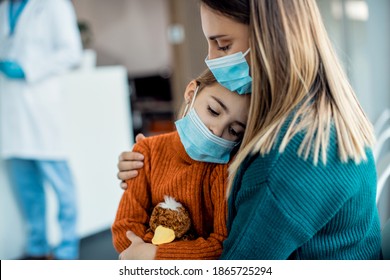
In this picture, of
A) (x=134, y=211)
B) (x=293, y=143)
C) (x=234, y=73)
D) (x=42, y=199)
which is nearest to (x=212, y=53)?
(x=234, y=73)

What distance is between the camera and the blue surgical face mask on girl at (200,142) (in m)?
0.79

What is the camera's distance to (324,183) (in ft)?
2.16

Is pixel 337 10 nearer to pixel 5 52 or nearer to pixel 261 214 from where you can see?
pixel 261 214

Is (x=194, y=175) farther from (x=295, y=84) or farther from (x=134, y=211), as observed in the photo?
(x=295, y=84)

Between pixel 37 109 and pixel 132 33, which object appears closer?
pixel 37 109

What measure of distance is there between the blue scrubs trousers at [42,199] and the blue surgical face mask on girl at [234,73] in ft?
4.43

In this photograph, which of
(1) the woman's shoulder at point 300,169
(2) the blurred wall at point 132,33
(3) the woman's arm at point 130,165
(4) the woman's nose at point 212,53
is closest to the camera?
(1) the woman's shoulder at point 300,169

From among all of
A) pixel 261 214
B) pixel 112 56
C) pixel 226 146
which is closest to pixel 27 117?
pixel 226 146

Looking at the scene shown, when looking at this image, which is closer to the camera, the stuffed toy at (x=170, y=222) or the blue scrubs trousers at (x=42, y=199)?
the stuffed toy at (x=170, y=222)

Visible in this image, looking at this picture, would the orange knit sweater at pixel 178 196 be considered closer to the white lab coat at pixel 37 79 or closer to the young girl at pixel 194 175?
the young girl at pixel 194 175

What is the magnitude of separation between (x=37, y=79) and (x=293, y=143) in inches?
53.8

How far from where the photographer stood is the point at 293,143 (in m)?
0.66

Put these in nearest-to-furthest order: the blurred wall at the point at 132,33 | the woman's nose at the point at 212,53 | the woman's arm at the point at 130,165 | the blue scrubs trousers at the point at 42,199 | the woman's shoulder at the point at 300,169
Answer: the woman's shoulder at the point at 300,169 → the woman's nose at the point at 212,53 → the woman's arm at the point at 130,165 → the blue scrubs trousers at the point at 42,199 → the blurred wall at the point at 132,33

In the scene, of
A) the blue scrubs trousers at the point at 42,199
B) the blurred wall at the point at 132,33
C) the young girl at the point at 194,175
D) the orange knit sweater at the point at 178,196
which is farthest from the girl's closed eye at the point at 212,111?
the blurred wall at the point at 132,33
